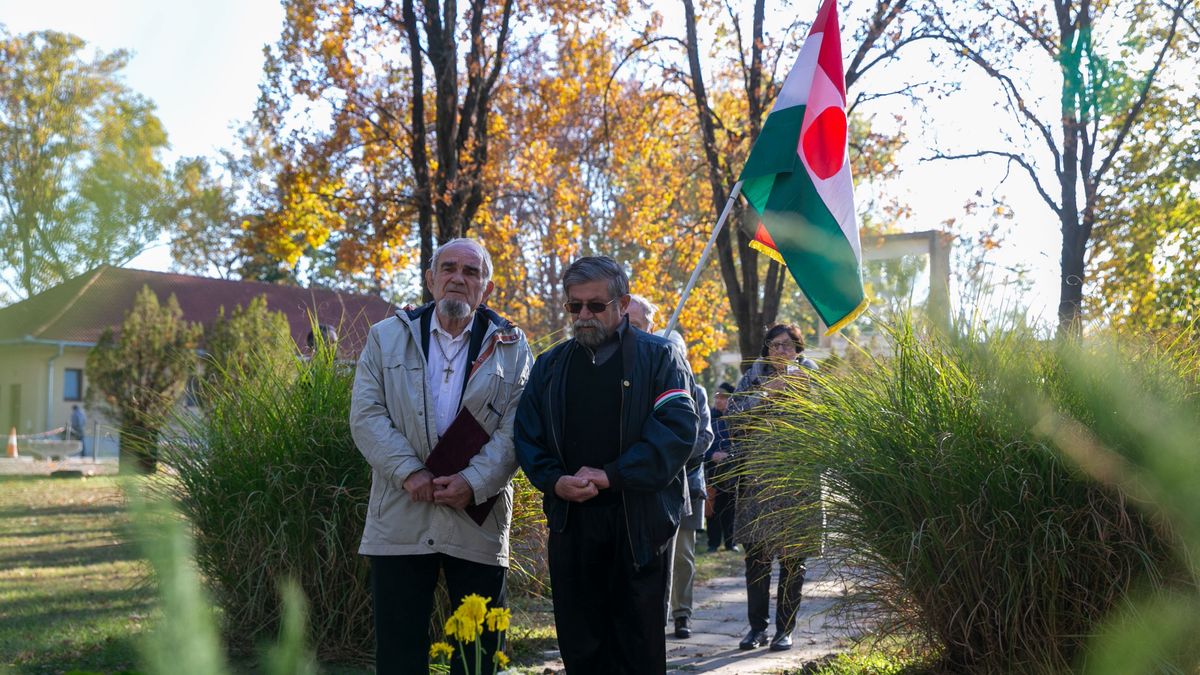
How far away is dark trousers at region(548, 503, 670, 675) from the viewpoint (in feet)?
14.9

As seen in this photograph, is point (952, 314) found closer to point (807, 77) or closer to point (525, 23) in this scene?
point (807, 77)

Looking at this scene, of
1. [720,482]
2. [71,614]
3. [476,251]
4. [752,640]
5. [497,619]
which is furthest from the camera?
[720,482]

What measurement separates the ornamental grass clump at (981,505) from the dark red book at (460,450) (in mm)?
1692

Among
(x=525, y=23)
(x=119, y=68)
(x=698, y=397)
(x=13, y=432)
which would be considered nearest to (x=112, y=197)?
(x=119, y=68)

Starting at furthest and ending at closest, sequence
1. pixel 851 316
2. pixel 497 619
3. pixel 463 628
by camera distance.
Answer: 1. pixel 851 316
2. pixel 497 619
3. pixel 463 628

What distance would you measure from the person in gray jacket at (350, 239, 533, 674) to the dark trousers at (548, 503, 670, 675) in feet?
0.93

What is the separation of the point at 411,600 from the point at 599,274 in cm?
144

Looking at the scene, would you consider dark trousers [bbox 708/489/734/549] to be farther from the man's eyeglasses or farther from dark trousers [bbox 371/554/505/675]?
the man's eyeglasses

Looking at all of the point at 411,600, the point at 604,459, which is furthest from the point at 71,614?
the point at 604,459

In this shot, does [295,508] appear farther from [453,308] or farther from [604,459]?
[604,459]

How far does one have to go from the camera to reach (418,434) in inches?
182

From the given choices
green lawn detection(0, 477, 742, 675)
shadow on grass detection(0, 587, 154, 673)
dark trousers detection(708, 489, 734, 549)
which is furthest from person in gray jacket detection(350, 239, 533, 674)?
dark trousers detection(708, 489, 734, 549)

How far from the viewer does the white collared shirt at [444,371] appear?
184 inches

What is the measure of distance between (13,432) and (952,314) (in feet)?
16.7
